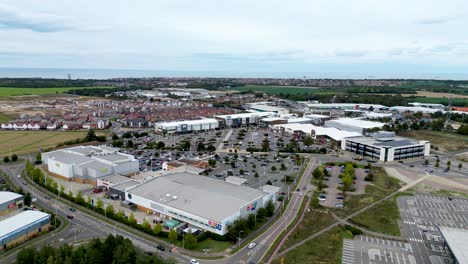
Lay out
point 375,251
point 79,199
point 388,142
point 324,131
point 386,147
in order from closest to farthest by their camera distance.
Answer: point 375,251 < point 79,199 < point 386,147 < point 388,142 < point 324,131

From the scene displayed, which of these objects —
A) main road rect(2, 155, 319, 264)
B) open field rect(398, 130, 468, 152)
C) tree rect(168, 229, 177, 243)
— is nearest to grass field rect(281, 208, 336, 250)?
main road rect(2, 155, 319, 264)

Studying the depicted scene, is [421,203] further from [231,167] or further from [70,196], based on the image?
[70,196]

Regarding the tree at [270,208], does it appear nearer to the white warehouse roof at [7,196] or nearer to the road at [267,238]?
the road at [267,238]

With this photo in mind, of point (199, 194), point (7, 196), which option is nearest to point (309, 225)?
point (199, 194)

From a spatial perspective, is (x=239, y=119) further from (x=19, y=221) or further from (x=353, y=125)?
(x=19, y=221)

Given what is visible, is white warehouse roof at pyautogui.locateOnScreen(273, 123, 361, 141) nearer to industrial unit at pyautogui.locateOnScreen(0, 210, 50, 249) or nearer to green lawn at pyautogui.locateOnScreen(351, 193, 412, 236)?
green lawn at pyautogui.locateOnScreen(351, 193, 412, 236)

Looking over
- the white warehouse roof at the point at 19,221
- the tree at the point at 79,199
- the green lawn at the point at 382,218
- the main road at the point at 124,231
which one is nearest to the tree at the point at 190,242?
the main road at the point at 124,231
